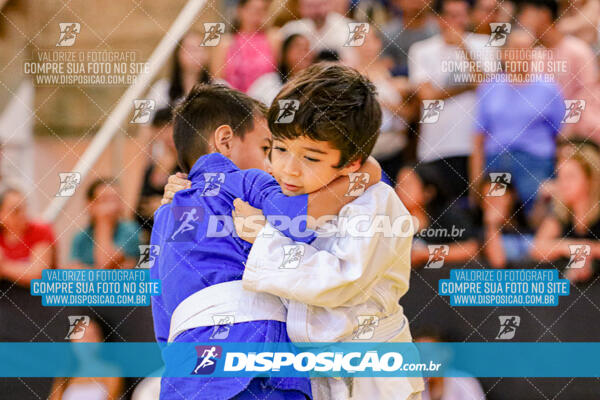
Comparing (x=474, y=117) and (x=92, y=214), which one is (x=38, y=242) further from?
(x=474, y=117)

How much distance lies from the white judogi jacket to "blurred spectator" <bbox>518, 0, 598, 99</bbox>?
35.1 inches

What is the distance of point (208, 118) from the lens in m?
2.50

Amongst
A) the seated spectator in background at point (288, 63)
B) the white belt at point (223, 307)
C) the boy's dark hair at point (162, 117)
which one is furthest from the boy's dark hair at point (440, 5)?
the white belt at point (223, 307)

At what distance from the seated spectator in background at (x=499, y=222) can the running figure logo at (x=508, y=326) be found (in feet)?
0.63

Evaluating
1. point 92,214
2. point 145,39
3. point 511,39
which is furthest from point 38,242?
point 511,39

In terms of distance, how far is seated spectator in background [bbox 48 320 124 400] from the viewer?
2.93 metres

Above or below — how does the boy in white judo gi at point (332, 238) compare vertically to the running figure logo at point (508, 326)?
above

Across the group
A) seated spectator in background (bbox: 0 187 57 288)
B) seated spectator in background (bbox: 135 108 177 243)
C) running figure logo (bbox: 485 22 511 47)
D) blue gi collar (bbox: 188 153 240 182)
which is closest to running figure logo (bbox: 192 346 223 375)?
blue gi collar (bbox: 188 153 240 182)

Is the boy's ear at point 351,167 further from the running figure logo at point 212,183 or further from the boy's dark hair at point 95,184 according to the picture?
the boy's dark hair at point 95,184

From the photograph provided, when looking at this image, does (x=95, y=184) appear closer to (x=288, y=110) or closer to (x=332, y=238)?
(x=288, y=110)

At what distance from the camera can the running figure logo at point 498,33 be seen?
2834 millimetres

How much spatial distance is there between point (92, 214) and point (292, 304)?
3.30 feet

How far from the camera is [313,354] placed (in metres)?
2.49

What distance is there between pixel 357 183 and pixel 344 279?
1.06 ft
